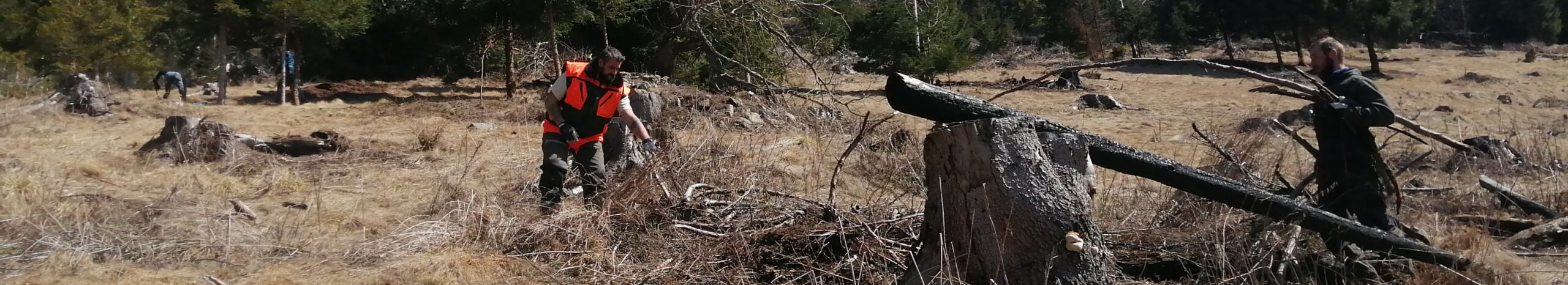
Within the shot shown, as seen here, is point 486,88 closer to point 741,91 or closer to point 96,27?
point 96,27

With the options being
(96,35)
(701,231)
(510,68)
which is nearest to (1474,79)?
(510,68)

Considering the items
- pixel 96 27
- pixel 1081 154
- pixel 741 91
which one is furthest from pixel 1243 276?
pixel 96 27

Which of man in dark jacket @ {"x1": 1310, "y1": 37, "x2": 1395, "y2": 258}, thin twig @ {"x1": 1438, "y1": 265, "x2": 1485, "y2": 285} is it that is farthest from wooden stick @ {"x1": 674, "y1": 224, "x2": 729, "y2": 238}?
thin twig @ {"x1": 1438, "y1": 265, "x2": 1485, "y2": 285}

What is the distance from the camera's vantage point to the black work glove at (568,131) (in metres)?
5.46

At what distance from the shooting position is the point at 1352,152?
4543mm

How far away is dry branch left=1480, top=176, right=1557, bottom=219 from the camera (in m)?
5.57

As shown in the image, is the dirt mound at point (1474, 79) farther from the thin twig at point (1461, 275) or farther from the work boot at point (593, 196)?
the work boot at point (593, 196)

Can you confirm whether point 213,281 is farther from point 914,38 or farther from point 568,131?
point 914,38

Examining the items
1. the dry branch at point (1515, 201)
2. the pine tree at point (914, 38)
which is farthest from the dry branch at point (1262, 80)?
the pine tree at point (914, 38)

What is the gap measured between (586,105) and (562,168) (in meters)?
0.35

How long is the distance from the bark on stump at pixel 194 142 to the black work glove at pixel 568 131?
12.2 ft

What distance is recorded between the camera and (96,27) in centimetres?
1597

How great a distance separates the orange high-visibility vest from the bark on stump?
3.65 m

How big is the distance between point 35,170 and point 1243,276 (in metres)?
7.16
